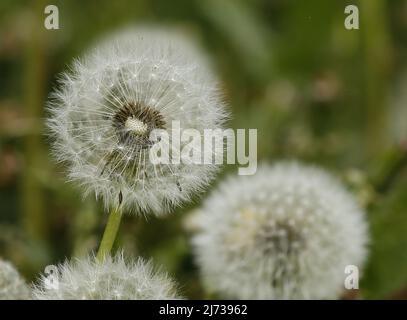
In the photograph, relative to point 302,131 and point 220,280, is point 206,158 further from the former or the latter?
point 302,131

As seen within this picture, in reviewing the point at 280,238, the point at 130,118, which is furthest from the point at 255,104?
the point at 130,118

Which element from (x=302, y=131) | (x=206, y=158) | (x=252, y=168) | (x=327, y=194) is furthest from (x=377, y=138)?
(x=206, y=158)

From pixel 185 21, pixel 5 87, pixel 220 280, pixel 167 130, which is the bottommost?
pixel 220 280

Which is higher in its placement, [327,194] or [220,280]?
[327,194]

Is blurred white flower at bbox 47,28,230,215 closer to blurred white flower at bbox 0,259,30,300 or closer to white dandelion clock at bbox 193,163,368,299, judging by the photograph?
blurred white flower at bbox 0,259,30,300

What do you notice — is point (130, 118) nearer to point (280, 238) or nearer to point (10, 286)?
point (10, 286)

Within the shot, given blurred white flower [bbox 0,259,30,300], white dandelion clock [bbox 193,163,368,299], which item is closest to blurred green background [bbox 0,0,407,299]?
white dandelion clock [bbox 193,163,368,299]
